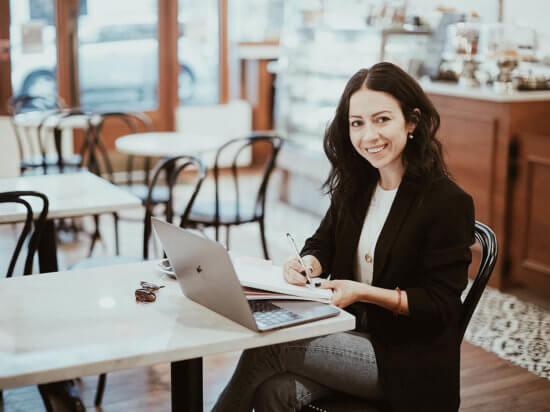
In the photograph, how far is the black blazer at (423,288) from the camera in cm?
167

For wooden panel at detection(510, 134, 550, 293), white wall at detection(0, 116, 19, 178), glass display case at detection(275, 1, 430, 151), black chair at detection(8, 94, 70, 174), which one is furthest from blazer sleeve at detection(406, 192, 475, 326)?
white wall at detection(0, 116, 19, 178)

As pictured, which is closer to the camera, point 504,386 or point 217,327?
point 217,327

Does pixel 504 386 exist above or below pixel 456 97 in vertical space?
below

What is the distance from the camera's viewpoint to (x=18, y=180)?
3.09 m

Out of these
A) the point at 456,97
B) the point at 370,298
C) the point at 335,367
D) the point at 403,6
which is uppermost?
the point at 403,6

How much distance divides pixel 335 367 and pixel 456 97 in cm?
277

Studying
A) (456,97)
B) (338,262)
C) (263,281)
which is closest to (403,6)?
(456,97)

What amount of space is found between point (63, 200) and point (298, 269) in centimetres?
131

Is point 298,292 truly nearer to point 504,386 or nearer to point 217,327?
point 217,327

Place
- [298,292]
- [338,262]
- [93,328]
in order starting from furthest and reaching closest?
[338,262] < [298,292] < [93,328]

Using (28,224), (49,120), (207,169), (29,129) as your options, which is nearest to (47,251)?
(28,224)

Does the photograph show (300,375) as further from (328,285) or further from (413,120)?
(413,120)

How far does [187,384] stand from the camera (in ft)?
5.37

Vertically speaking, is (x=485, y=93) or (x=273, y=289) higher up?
(x=485, y=93)
